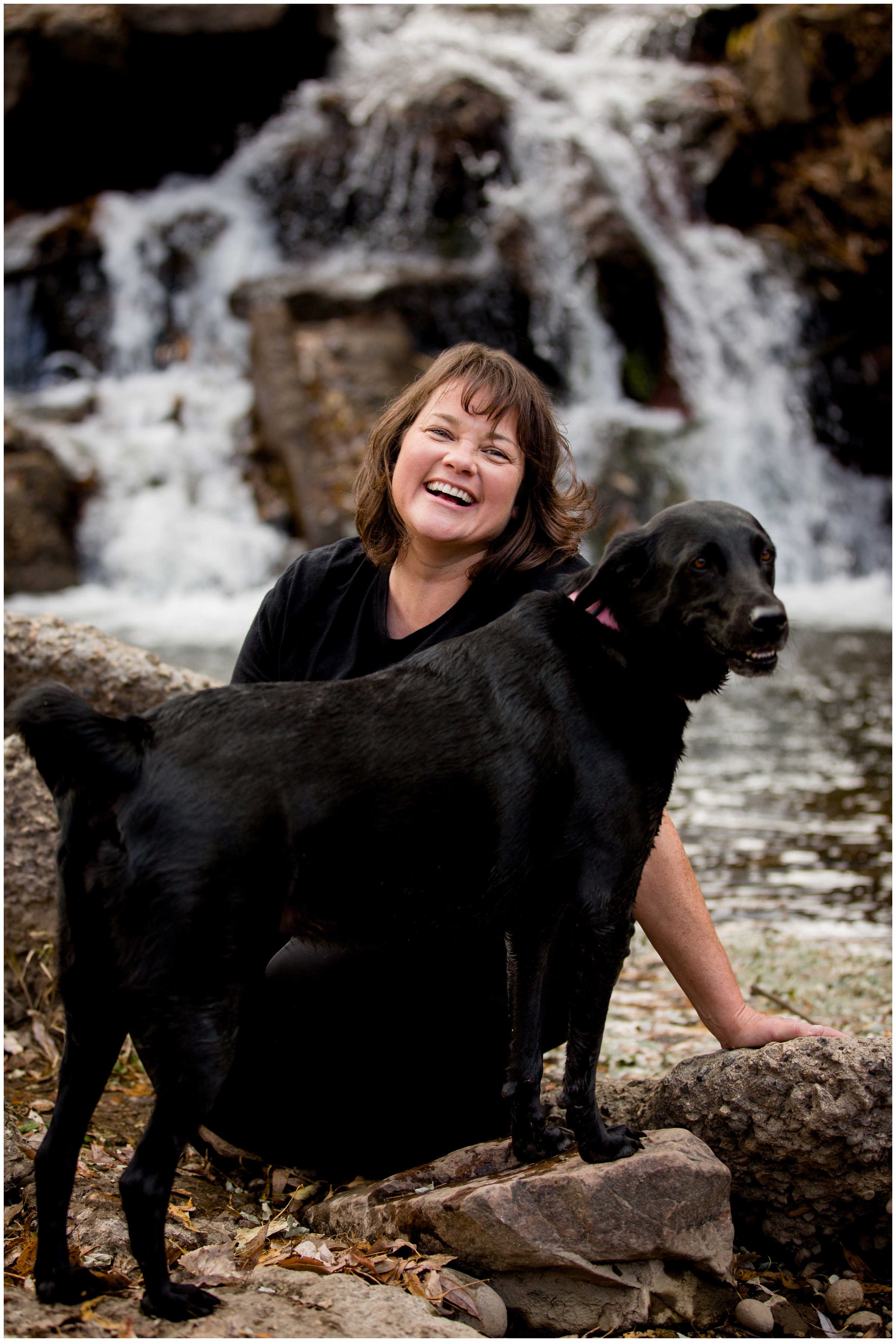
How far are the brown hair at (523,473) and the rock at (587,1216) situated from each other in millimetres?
1596

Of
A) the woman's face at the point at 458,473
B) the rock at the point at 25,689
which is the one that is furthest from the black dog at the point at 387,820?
the rock at the point at 25,689

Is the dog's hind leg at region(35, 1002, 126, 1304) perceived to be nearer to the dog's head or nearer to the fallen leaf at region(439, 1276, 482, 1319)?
the fallen leaf at region(439, 1276, 482, 1319)

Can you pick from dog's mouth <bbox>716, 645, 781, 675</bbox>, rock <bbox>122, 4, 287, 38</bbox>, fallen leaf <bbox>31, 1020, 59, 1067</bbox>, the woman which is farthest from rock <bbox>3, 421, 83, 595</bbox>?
dog's mouth <bbox>716, 645, 781, 675</bbox>

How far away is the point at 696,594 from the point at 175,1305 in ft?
5.57

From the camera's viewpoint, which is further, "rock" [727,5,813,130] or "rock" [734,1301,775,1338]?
"rock" [727,5,813,130]

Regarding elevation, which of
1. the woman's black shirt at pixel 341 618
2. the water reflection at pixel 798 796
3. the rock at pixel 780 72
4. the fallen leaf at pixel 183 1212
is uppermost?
the rock at pixel 780 72

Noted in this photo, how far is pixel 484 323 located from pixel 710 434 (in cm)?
328

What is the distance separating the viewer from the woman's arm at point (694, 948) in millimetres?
2879

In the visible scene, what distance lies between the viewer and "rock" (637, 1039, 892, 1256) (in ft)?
8.71

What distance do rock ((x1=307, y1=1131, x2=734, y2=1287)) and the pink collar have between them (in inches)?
46.7

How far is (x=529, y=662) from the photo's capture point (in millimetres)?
2342

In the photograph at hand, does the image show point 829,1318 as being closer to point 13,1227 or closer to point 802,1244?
point 802,1244

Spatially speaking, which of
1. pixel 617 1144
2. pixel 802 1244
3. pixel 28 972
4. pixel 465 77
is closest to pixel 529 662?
pixel 617 1144

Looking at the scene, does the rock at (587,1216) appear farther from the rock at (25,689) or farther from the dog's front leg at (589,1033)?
the rock at (25,689)
